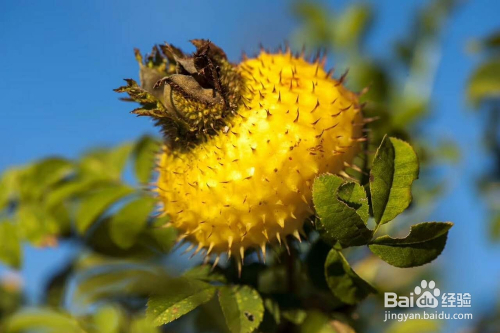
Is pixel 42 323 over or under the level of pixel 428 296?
under

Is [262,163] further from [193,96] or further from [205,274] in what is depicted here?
[205,274]

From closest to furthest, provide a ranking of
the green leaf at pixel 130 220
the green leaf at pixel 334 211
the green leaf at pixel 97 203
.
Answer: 1. the green leaf at pixel 334 211
2. the green leaf at pixel 130 220
3. the green leaf at pixel 97 203

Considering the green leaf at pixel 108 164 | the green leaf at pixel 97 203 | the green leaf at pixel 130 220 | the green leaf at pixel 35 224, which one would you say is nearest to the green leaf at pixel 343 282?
the green leaf at pixel 130 220

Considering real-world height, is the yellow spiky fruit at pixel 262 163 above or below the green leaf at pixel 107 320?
above

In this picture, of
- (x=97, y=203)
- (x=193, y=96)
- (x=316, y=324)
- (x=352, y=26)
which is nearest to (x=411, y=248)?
(x=316, y=324)

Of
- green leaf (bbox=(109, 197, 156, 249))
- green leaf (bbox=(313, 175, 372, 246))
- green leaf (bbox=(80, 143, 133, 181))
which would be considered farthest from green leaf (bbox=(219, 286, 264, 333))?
green leaf (bbox=(80, 143, 133, 181))

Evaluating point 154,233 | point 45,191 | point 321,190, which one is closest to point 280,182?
point 321,190

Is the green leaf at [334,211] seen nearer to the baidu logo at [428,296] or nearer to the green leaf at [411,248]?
the green leaf at [411,248]

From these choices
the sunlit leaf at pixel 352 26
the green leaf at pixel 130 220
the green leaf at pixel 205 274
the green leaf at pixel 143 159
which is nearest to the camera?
the green leaf at pixel 205 274
